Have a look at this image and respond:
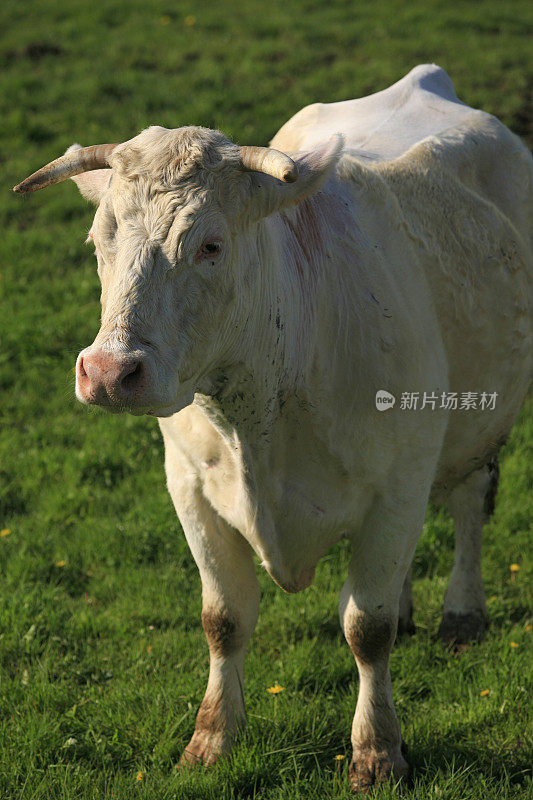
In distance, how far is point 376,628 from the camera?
12.0 feet

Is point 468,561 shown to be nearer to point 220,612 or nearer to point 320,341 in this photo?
point 220,612

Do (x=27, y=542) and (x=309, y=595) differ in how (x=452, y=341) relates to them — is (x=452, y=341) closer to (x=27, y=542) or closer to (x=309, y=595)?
(x=309, y=595)

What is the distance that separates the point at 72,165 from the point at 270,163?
1.99 ft

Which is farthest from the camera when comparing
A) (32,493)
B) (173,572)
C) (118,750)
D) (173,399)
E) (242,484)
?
(32,493)

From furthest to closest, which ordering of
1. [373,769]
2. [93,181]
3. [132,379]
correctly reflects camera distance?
[373,769]
[93,181]
[132,379]

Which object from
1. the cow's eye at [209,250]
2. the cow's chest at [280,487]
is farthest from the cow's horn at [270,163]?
the cow's chest at [280,487]

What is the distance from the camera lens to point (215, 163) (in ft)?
8.73

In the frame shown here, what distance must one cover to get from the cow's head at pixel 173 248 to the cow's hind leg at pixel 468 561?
92.6 inches

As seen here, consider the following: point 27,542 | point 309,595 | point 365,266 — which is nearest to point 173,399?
point 365,266

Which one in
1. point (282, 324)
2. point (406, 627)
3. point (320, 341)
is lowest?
point (406, 627)

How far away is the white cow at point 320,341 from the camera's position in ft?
8.52

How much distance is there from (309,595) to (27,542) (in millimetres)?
1537

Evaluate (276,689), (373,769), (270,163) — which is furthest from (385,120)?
(373,769)

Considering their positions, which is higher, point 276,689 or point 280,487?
point 280,487
